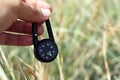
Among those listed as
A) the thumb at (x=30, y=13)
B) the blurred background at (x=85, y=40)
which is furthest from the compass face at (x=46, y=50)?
the blurred background at (x=85, y=40)

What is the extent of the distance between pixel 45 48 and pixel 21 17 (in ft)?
0.64

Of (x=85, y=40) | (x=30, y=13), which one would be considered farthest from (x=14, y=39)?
(x=85, y=40)

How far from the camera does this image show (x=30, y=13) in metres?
1.55

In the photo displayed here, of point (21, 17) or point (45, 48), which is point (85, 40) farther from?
point (21, 17)

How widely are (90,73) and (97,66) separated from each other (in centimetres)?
7

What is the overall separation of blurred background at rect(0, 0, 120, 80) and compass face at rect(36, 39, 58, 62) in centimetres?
101

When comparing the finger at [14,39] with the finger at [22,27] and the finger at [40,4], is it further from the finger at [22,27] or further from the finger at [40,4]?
the finger at [40,4]

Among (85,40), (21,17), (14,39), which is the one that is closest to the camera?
(21,17)

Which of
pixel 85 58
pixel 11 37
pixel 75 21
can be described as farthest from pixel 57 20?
pixel 11 37

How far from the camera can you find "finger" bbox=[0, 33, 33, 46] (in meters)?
1.75

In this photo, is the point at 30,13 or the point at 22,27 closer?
the point at 30,13

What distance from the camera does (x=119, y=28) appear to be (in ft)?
10.00

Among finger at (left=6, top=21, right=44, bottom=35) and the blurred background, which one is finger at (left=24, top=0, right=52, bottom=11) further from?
the blurred background

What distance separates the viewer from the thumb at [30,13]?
1513 millimetres
